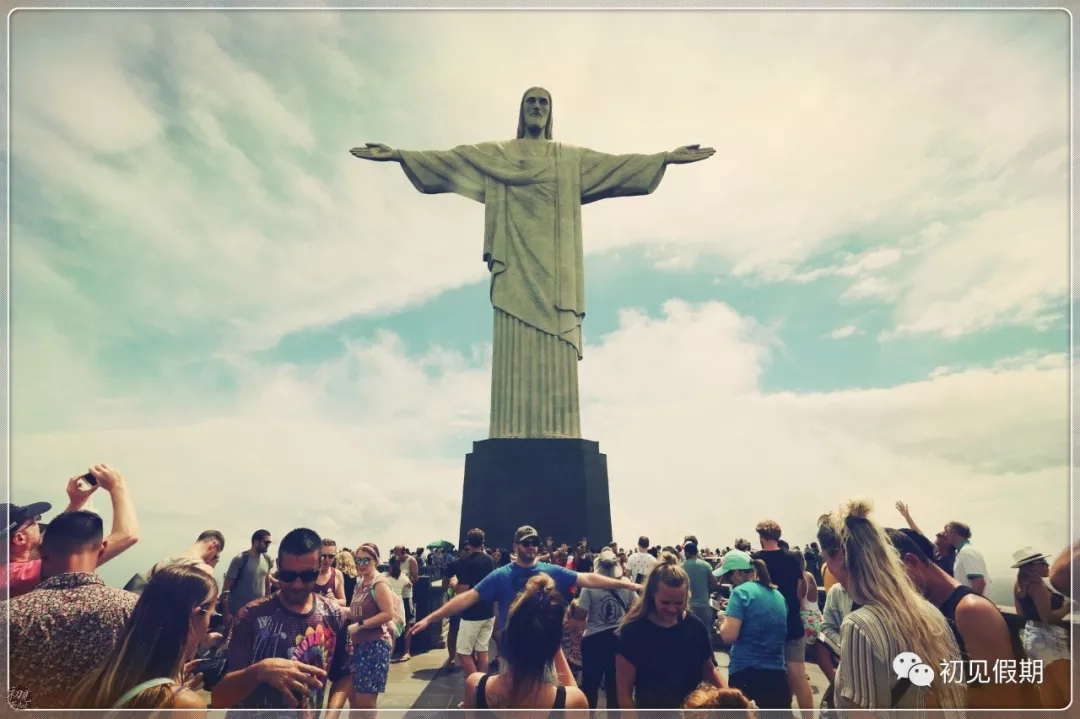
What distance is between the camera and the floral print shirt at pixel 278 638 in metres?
3.00

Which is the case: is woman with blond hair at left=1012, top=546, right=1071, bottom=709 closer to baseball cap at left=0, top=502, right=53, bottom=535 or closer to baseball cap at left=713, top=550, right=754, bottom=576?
baseball cap at left=713, top=550, right=754, bottom=576

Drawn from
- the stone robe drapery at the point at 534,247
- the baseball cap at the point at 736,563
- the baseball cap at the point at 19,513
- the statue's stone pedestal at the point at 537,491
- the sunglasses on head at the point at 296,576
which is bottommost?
the statue's stone pedestal at the point at 537,491

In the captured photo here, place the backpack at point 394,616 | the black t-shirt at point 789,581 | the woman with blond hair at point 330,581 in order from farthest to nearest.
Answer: the woman with blond hair at point 330,581 < the black t-shirt at point 789,581 < the backpack at point 394,616

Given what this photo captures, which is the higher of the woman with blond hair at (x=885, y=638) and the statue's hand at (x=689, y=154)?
the statue's hand at (x=689, y=154)

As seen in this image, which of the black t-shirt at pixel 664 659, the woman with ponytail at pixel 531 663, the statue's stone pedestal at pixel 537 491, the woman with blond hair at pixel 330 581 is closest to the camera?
the woman with ponytail at pixel 531 663

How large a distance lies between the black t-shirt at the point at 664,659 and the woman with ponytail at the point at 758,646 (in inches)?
25.5

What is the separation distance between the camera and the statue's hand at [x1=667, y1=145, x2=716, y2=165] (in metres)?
13.9

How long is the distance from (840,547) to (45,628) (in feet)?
10.8

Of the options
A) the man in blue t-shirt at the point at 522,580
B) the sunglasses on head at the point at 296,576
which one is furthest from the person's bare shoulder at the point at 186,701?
the man in blue t-shirt at the point at 522,580

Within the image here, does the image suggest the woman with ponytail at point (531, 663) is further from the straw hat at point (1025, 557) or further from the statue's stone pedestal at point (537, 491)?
the statue's stone pedestal at point (537, 491)

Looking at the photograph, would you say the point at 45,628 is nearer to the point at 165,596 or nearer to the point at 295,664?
the point at 165,596

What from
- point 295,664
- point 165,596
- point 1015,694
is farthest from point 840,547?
point 165,596

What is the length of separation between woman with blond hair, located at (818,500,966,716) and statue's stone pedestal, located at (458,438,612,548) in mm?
9744

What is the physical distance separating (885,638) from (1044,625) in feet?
6.90
